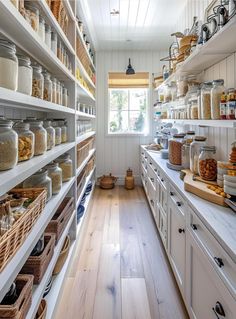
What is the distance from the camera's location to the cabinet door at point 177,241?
1569 millimetres

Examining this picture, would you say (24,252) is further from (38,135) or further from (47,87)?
(47,87)

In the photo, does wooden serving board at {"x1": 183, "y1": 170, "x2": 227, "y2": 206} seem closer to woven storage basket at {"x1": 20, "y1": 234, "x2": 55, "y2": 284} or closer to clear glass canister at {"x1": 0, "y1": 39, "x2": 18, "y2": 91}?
woven storage basket at {"x1": 20, "y1": 234, "x2": 55, "y2": 284}

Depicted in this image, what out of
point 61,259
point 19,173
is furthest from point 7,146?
point 61,259

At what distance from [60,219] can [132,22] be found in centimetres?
295

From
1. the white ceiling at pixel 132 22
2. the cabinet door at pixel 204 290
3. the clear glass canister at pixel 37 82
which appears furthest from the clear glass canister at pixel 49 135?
the white ceiling at pixel 132 22

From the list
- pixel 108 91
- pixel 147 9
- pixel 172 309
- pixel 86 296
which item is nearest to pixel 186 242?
pixel 172 309

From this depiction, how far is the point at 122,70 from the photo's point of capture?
4785 millimetres

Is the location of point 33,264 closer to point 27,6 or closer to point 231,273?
point 231,273

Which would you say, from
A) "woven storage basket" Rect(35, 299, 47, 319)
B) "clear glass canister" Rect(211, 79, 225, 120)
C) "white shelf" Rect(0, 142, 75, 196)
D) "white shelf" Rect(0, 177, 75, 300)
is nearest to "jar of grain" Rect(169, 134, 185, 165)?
"clear glass canister" Rect(211, 79, 225, 120)

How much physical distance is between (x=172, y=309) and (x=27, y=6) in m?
1.97

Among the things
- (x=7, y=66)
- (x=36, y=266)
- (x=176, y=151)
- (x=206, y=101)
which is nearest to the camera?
(x=7, y=66)

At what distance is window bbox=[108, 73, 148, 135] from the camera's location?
494 cm

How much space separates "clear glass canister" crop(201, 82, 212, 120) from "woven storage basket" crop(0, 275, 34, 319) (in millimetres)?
1477

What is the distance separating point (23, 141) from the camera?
1.21 meters
